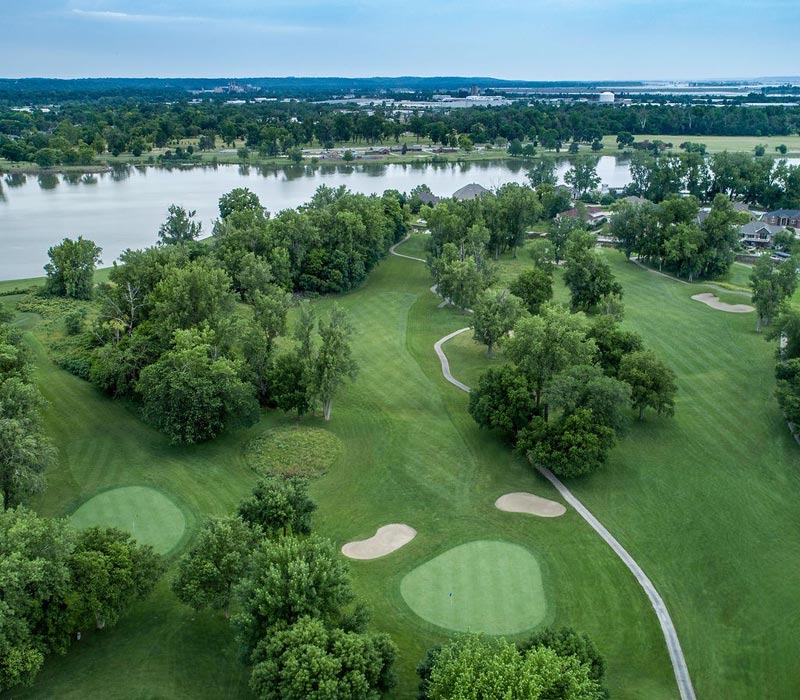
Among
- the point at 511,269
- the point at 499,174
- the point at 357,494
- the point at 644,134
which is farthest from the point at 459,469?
the point at 644,134

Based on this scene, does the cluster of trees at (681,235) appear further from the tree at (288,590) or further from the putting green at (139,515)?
the tree at (288,590)

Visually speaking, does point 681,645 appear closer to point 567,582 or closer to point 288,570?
point 567,582

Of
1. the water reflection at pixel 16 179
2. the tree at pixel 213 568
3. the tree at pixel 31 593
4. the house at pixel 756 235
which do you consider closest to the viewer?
the tree at pixel 31 593

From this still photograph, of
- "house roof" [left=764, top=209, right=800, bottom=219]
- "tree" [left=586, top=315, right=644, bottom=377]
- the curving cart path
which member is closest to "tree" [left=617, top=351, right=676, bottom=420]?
"tree" [left=586, top=315, right=644, bottom=377]

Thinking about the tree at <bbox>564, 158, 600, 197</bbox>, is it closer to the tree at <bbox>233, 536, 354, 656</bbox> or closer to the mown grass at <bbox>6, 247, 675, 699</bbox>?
the mown grass at <bbox>6, 247, 675, 699</bbox>

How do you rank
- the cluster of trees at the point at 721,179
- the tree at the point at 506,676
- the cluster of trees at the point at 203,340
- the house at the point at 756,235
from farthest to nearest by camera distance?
the cluster of trees at the point at 721,179, the house at the point at 756,235, the cluster of trees at the point at 203,340, the tree at the point at 506,676

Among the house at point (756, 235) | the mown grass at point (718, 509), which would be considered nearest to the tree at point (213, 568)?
the mown grass at point (718, 509)
